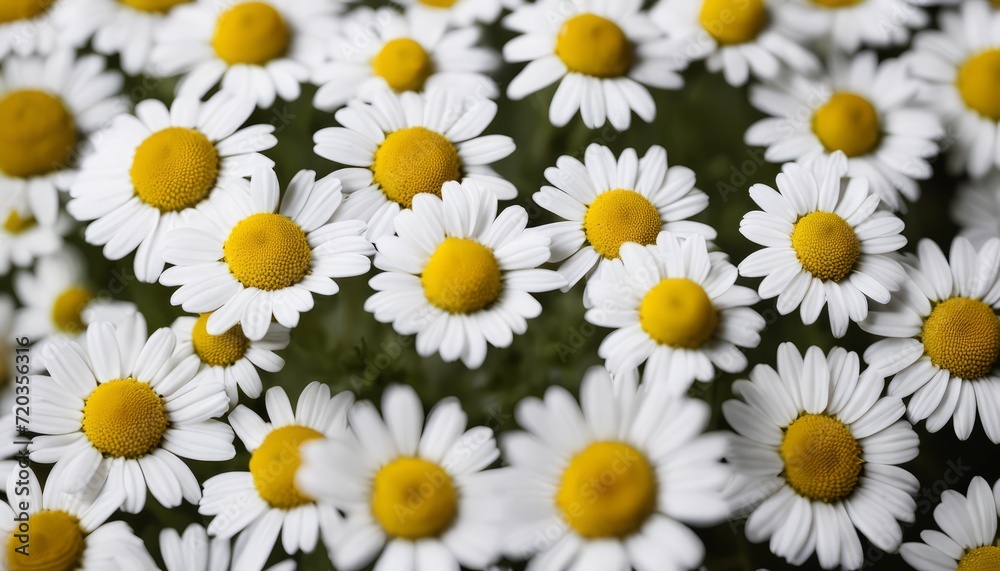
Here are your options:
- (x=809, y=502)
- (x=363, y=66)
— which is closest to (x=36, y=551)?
(x=363, y=66)

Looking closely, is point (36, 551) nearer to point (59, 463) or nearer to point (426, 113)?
point (59, 463)

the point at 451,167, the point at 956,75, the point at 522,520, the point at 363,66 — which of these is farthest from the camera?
the point at 956,75

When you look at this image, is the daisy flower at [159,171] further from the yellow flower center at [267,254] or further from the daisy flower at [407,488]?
the daisy flower at [407,488]

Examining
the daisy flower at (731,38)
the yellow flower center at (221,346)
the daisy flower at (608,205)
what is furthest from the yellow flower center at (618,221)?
the yellow flower center at (221,346)

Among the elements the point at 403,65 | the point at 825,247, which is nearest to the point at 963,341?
the point at 825,247

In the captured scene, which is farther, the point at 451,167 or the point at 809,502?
the point at 451,167

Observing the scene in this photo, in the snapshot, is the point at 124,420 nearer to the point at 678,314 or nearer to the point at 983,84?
the point at 678,314

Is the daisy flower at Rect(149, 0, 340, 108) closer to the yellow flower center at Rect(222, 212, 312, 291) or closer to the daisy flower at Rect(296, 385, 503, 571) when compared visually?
the yellow flower center at Rect(222, 212, 312, 291)
